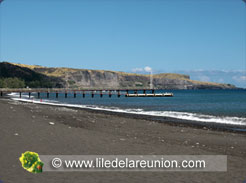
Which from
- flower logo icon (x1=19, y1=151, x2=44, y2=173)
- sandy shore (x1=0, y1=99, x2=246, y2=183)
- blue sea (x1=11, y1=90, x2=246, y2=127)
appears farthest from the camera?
blue sea (x1=11, y1=90, x2=246, y2=127)

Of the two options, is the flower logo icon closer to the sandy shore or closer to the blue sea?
the sandy shore

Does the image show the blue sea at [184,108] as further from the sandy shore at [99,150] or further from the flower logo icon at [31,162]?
the flower logo icon at [31,162]

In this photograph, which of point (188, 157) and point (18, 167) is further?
point (188, 157)

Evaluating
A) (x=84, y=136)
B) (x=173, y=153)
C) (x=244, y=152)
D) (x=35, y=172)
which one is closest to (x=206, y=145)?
(x=244, y=152)

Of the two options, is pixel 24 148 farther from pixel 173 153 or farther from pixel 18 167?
pixel 173 153

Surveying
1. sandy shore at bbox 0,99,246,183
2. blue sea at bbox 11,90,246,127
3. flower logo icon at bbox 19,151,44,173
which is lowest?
blue sea at bbox 11,90,246,127

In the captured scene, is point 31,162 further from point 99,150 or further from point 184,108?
point 184,108

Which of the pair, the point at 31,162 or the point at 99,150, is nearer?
the point at 31,162

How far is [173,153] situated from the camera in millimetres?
11883

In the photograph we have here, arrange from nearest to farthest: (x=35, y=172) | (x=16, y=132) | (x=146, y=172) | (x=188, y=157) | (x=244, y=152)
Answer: (x=35, y=172), (x=146, y=172), (x=188, y=157), (x=244, y=152), (x=16, y=132)

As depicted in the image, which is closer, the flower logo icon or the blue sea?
the flower logo icon

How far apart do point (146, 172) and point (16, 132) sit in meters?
8.94

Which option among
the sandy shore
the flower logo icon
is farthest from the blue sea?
the flower logo icon

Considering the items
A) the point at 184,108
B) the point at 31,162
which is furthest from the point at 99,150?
the point at 184,108
